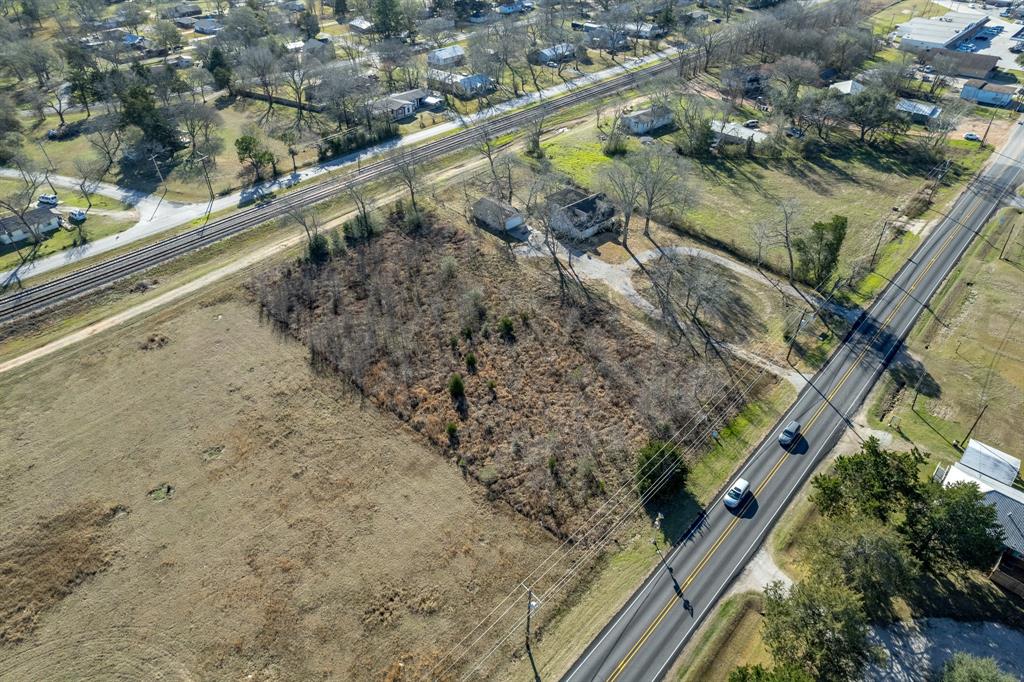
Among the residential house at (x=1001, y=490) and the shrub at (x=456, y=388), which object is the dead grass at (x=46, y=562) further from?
the residential house at (x=1001, y=490)

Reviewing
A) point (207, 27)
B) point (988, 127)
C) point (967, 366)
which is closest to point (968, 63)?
point (988, 127)

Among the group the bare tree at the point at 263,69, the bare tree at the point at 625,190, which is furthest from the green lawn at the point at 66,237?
the bare tree at the point at 625,190

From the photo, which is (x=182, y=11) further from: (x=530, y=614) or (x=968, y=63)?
(x=968, y=63)

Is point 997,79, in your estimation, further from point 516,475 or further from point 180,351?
point 180,351

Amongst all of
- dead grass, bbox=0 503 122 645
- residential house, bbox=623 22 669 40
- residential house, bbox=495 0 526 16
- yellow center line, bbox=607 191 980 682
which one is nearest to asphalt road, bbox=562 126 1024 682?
yellow center line, bbox=607 191 980 682

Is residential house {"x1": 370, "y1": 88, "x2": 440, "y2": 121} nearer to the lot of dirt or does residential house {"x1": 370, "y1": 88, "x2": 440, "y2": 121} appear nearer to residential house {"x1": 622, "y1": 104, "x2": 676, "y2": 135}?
residential house {"x1": 622, "y1": 104, "x2": 676, "y2": 135}

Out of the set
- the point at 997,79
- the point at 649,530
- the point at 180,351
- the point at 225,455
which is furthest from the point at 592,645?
the point at 997,79
